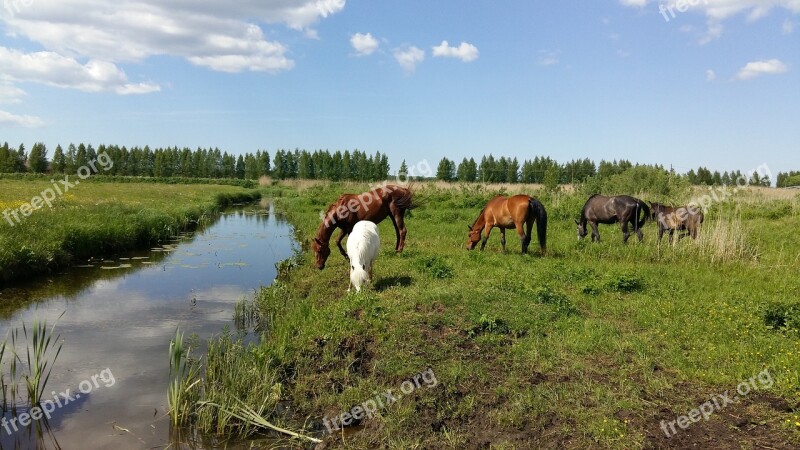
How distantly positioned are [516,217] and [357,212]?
427 centimetres

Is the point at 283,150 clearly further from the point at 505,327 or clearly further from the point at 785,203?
the point at 505,327

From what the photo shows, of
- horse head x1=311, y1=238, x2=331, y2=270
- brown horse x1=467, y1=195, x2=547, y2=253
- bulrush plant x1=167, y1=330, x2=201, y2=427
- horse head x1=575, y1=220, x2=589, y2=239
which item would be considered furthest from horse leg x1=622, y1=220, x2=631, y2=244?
bulrush plant x1=167, y1=330, x2=201, y2=427

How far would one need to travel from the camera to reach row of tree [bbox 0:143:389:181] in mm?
75188

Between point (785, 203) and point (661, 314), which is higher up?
point (785, 203)

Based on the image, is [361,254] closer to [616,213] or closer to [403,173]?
[616,213]

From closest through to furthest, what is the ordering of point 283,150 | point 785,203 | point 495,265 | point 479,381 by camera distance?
point 479,381 → point 495,265 → point 785,203 → point 283,150

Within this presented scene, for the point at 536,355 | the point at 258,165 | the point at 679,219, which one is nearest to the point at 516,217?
the point at 679,219

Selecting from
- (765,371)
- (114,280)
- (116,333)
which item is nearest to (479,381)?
(765,371)

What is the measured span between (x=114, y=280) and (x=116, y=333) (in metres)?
4.87

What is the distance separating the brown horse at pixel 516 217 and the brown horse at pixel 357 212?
7.00ft

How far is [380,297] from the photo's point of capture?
27.6 feet

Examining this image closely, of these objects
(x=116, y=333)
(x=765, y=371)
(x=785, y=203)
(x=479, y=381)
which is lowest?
(x=116, y=333)

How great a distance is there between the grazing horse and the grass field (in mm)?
3722

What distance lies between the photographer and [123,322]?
9.59 metres
